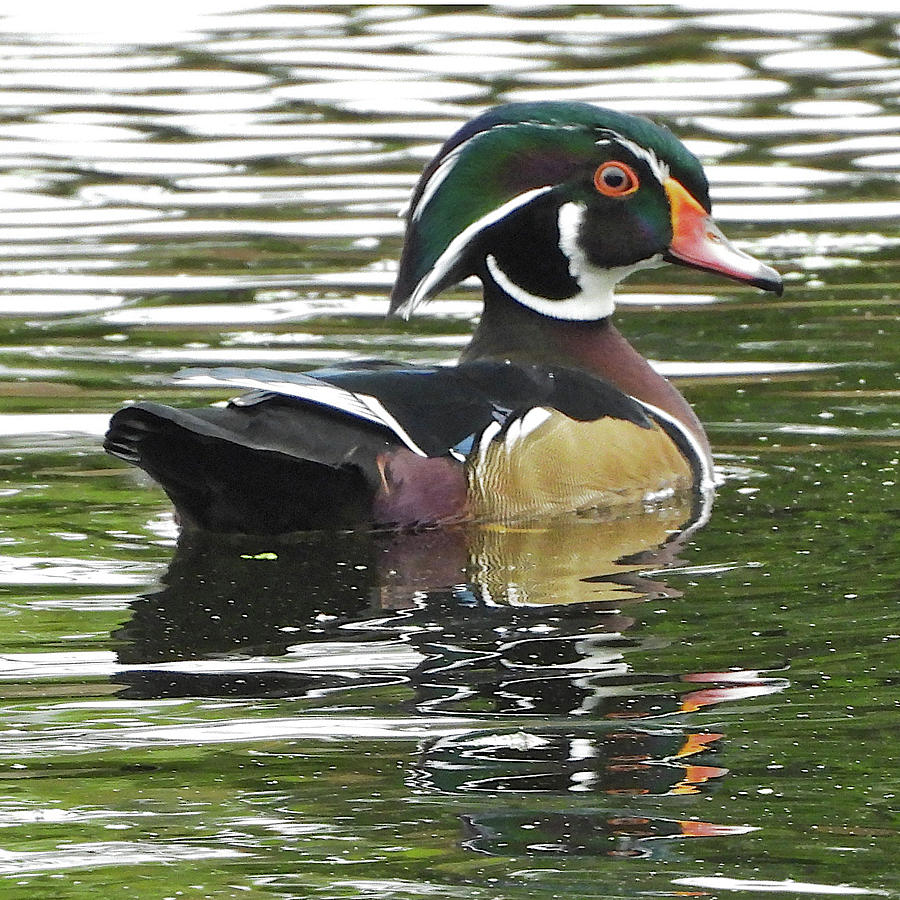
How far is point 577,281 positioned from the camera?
310 inches

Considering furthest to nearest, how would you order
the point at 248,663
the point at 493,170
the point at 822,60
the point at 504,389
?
the point at 822,60 < the point at 493,170 < the point at 504,389 < the point at 248,663

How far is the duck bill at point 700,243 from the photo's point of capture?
779 centimetres

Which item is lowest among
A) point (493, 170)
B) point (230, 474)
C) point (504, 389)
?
point (230, 474)

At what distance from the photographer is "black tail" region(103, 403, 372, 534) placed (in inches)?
253

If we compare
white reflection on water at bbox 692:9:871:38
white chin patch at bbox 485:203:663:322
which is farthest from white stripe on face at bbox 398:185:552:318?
white reflection on water at bbox 692:9:871:38

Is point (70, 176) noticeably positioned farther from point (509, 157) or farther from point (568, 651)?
point (568, 651)

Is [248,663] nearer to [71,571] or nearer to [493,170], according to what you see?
[71,571]

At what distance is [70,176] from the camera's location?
43.7ft

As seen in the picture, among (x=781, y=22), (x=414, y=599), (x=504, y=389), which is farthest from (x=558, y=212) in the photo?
(x=781, y=22)

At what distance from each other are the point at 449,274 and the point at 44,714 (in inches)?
112

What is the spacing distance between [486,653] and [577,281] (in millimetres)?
2385

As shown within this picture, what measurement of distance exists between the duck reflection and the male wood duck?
155 mm

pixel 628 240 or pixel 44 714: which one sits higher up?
pixel 628 240

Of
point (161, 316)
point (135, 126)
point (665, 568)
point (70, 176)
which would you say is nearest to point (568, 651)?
point (665, 568)
